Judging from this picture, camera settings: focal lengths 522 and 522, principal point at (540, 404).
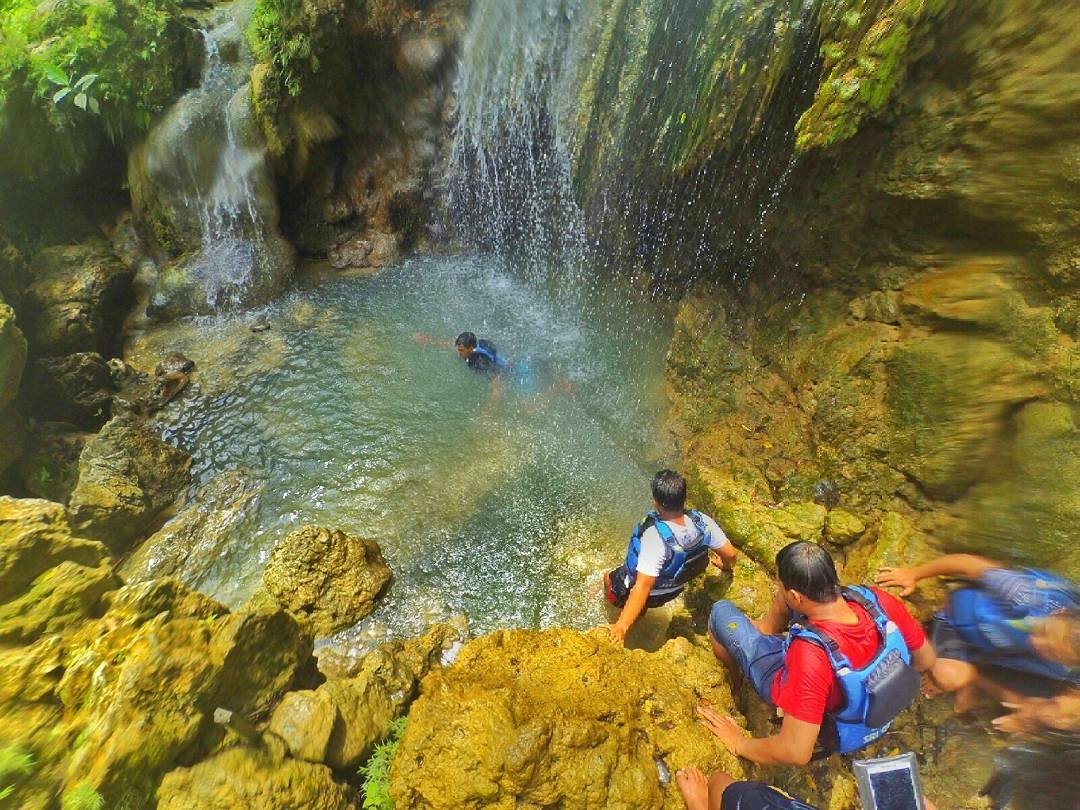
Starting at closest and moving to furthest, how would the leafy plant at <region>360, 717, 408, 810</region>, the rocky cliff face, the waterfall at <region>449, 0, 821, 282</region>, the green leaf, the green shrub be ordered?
the green shrub < the leafy plant at <region>360, 717, 408, 810</region> < the rocky cliff face < the waterfall at <region>449, 0, 821, 282</region> < the green leaf

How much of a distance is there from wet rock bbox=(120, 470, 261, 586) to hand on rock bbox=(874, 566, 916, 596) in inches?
244

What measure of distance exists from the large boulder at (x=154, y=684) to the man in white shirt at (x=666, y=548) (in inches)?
90.4

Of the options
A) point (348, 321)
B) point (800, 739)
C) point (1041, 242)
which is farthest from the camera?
point (348, 321)

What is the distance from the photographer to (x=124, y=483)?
5930mm

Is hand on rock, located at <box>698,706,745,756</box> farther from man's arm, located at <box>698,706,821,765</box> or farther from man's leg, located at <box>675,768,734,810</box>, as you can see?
man's leg, located at <box>675,768,734,810</box>

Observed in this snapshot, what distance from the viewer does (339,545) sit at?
504cm

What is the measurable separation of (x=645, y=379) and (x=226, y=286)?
7.64m

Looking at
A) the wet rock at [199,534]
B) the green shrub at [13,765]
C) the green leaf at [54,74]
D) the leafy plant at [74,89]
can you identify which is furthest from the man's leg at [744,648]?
the green leaf at [54,74]

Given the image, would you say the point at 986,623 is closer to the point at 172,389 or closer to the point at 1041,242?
the point at 1041,242

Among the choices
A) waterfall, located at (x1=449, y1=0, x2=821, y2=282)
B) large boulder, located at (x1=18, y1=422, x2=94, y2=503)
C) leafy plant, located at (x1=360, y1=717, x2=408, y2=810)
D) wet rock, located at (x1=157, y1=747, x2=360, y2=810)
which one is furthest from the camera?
large boulder, located at (x1=18, y1=422, x2=94, y2=503)

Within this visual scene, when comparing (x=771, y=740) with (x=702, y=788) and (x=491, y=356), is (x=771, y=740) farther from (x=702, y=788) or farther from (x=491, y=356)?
(x=491, y=356)

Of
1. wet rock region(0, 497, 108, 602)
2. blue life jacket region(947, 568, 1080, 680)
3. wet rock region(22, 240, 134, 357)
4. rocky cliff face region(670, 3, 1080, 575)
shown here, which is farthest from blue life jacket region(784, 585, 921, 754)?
wet rock region(22, 240, 134, 357)

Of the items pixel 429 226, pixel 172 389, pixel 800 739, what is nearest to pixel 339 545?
pixel 800 739

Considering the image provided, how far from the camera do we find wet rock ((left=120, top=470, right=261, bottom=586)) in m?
5.45
